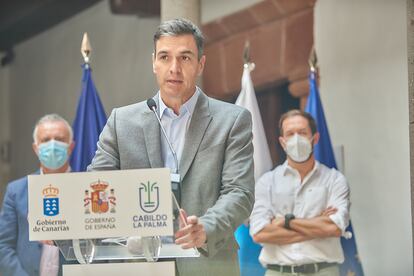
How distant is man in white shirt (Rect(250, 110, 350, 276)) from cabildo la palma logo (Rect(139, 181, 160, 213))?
166 cm

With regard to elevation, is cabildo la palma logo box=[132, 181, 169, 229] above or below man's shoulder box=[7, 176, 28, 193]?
below

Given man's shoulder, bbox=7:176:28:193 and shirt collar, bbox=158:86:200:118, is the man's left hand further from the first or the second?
man's shoulder, bbox=7:176:28:193

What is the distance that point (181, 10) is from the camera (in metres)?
3.58

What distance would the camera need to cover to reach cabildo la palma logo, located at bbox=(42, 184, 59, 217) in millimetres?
2822

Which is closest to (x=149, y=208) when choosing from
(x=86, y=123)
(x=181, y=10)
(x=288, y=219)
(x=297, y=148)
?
(x=181, y=10)

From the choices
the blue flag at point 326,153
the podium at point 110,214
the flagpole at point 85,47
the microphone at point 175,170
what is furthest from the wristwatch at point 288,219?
the podium at point 110,214

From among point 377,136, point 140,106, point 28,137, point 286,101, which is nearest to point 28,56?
point 28,137

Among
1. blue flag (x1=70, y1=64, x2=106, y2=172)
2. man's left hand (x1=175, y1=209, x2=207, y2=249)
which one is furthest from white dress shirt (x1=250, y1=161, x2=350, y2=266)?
man's left hand (x1=175, y1=209, x2=207, y2=249)

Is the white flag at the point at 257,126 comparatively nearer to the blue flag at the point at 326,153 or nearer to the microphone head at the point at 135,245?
the blue flag at the point at 326,153

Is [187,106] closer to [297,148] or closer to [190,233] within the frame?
[190,233]

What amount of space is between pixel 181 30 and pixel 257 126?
1483mm

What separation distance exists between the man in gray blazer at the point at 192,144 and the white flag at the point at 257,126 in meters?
1.31

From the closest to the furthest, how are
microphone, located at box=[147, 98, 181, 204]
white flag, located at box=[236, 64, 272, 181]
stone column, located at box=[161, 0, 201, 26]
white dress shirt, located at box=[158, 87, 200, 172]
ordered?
1. microphone, located at box=[147, 98, 181, 204]
2. white dress shirt, located at box=[158, 87, 200, 172]
3. stone column, located at box=[161, 0, 201, 26]
4. white flag, located at box=[236, 64, 272, 181]

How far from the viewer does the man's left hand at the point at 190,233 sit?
2727 mm
